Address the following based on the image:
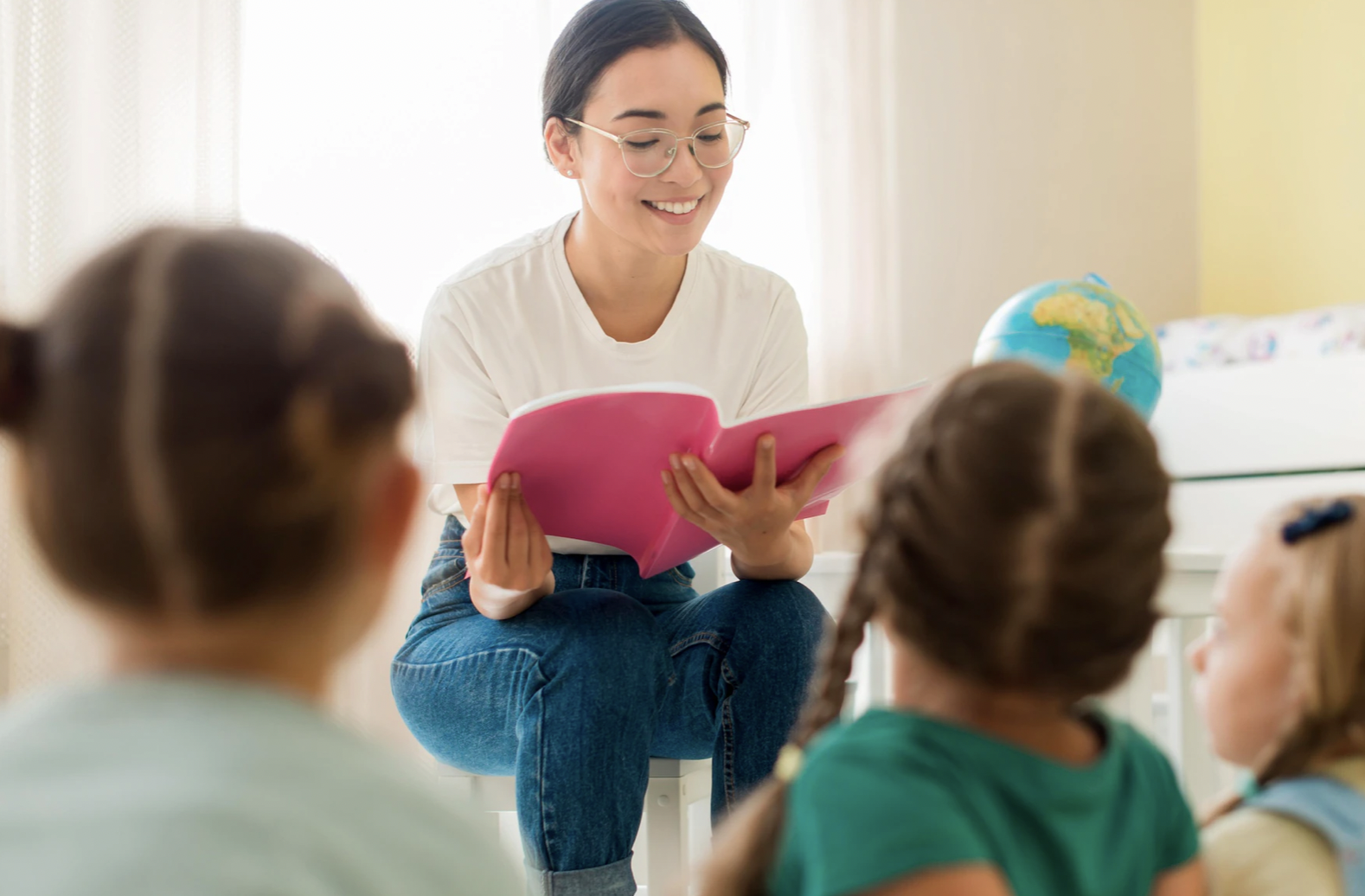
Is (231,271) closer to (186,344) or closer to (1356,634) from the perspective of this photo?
(186,344)

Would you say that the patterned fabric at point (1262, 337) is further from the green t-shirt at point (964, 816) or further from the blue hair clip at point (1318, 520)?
the green t-shirt at point (964, 816)

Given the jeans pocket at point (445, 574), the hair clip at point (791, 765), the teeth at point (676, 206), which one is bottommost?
the jeans pocket at point (445, 574)

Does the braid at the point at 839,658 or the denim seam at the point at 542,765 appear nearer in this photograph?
the braid at the point at 839,658

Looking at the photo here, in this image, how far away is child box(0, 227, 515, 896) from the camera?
377 mm

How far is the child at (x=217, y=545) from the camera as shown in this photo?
38 centimetres

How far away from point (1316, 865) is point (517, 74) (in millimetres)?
1878

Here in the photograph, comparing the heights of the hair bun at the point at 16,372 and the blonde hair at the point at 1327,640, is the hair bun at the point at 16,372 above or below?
above

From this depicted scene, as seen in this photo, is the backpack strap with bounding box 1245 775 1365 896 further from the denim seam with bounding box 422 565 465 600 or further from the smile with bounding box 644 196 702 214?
the smile with bounding box 644 196 702 214

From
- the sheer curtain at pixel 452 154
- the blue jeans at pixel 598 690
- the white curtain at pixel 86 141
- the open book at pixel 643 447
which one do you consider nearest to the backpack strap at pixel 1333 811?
the open book at pixel 643 447

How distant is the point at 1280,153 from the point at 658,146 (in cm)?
262

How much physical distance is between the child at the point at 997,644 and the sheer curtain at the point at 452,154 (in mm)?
1152

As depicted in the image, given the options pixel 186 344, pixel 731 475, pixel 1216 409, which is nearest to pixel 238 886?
pixel 186 344

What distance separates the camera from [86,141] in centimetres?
166

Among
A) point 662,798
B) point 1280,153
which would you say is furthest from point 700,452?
point 1280,153
